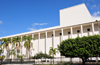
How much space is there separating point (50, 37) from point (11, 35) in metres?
19.0

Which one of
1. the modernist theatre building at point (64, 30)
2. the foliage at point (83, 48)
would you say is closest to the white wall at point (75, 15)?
the modernist theatre building at point (64, 30)

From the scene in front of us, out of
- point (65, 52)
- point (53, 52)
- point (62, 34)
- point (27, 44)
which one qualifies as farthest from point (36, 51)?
point (65, 52)

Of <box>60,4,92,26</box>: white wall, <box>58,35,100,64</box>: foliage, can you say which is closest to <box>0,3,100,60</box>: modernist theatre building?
<box>60,4,92,26</box>: white wall

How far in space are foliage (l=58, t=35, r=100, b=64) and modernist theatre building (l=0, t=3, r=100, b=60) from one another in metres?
13.1

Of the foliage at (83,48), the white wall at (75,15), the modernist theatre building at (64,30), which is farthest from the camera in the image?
the white wall at (75,15)

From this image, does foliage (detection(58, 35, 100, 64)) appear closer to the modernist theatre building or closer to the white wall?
the modernist theatre building

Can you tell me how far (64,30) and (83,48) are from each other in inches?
742

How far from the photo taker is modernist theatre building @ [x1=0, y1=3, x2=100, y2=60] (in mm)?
35906

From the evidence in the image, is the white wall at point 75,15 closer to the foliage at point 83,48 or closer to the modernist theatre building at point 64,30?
the modernist theatre building at point 64,30

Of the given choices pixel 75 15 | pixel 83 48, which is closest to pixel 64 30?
pixel 75 15

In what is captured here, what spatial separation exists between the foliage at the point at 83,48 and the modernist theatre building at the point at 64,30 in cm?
1311

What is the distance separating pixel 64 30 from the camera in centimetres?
3878

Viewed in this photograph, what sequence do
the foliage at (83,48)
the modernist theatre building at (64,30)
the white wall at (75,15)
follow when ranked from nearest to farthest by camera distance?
the foliage at (83,48) < the modernist theatre building at (64,30) < the white wall at (75,15)

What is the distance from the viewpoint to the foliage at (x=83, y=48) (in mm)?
19734
